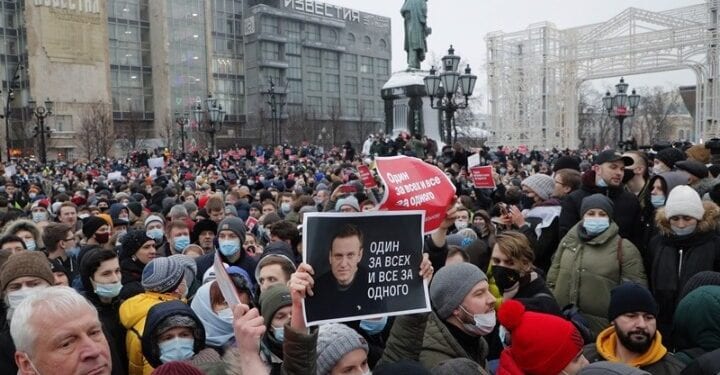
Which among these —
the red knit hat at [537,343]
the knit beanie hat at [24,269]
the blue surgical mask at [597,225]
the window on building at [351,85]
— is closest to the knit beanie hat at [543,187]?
the blue surgical mask at [597,225]

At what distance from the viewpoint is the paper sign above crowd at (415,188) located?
12.4 ft

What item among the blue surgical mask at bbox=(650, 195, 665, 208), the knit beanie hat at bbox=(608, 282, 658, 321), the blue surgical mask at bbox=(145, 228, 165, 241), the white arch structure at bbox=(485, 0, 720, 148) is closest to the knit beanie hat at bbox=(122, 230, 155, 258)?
the blue surgical mask at bbox=(145, 228, 165, 241)

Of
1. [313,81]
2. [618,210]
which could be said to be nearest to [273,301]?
[618,210]

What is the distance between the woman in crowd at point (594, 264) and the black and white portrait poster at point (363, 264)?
2259mm

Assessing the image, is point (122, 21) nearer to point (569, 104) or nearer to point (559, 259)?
point (569, 104)

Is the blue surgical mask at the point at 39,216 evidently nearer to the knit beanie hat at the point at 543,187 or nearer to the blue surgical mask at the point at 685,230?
the knit beanie hat at the point at 543,187

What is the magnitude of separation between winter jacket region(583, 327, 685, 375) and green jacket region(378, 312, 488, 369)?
2.67 ft

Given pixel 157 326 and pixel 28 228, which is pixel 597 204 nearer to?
pixel 157 326

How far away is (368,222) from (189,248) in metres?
4.03

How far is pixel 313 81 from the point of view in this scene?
277 ft

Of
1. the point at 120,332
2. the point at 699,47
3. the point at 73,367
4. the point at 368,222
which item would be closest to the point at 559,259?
the point at 368,222

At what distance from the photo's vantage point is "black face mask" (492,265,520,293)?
14.0 ft

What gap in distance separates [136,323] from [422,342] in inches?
73.3

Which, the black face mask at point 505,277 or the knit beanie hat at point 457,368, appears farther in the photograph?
the black face mask at point 505,277
